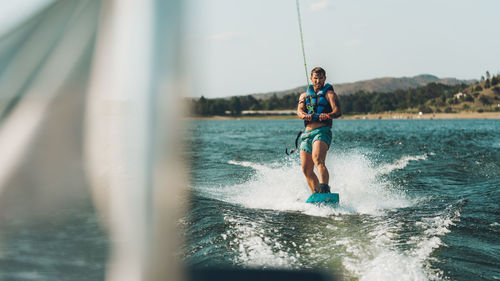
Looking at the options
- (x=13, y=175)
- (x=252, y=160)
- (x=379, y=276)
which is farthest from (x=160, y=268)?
(x=252, y=160)

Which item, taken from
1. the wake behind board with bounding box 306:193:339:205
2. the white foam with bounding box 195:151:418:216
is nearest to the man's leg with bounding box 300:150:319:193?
the white foam with bounding box 195:151:418:216

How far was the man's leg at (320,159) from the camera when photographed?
8.15 metres

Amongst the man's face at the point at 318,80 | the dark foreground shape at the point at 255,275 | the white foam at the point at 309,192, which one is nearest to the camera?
the dark foreground shape at the point at 255,275

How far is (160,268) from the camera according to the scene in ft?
3.14

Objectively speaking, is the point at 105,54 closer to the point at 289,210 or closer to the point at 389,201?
the point at 289,210

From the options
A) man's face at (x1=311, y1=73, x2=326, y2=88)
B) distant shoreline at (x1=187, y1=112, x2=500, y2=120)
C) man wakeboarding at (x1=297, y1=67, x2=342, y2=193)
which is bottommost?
distant shoreline at (x1=187, y1=112, x2=500, y2=120)

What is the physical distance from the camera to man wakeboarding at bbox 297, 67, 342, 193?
8297 millimetres

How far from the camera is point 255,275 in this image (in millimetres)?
3652

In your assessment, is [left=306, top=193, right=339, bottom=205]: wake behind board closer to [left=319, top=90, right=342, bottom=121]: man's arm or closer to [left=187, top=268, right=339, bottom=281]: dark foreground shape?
[left=319, top=90, right=342, bottom=121]: man's arm

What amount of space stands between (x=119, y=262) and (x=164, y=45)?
53cm

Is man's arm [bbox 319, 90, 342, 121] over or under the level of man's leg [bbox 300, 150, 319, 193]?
over

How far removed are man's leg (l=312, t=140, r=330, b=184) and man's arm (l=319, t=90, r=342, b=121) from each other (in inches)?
21.5

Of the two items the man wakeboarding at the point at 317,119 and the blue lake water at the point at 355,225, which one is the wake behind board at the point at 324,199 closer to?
the blue lake water at the point at 355,225

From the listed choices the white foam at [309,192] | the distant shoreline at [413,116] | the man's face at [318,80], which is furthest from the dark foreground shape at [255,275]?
the distant shoreline at [413,116]
